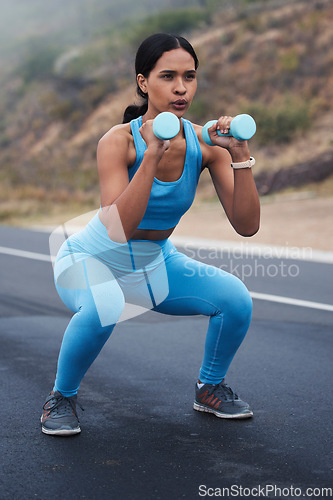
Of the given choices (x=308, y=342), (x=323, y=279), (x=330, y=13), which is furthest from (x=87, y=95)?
(x=308, y=342)

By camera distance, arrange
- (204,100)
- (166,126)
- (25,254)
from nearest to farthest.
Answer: (166,126) < (25,254) < (204,100)

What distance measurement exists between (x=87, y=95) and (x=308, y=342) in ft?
114

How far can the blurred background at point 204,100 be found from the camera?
2369cm

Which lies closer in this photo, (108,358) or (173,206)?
(173,206)

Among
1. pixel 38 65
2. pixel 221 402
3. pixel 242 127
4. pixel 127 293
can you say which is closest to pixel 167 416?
pixel 221 402

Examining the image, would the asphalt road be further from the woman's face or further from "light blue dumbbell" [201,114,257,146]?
the woman's face

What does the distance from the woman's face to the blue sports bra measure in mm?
194

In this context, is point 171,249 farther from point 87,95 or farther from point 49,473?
point 87,95

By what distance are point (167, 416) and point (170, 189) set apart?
1.31 m

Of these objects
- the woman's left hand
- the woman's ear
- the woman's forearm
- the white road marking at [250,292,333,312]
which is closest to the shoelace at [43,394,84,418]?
the woman's forearm

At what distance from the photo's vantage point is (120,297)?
3.73 m

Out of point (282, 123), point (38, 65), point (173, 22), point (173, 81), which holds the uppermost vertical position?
point (173, 22)

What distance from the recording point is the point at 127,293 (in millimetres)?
3959

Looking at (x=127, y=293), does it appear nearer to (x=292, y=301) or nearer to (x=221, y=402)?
(x=221, y=402)
